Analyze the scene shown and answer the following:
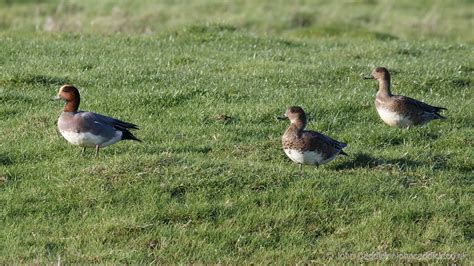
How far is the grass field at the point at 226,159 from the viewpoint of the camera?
9.19 m

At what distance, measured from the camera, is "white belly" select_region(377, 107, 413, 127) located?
1242cm

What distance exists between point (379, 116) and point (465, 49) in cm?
735

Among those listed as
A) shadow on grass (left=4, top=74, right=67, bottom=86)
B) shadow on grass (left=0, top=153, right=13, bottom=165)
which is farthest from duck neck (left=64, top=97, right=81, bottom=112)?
shadow on grass (left=4, top=74, right=67, bottom=86)

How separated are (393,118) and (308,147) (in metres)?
2.42

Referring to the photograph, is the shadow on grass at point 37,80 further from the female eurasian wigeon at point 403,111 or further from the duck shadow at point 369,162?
the duck shadow at point 369,162

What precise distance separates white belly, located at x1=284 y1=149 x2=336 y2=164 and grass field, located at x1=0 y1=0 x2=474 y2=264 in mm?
154

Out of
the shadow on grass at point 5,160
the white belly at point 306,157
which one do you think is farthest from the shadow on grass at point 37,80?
the white belly at point 306,157

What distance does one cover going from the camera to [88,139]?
10594 millimetres

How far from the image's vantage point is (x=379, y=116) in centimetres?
1336

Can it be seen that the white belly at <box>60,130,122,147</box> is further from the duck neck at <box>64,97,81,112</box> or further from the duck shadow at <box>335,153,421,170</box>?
the duck shadow at <box>335,153,421,170</box>

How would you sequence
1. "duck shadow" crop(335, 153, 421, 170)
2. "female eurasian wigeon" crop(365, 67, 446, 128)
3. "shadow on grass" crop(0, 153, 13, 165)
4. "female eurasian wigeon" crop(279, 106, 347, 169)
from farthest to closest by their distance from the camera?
"female eurasian wigeon" crop(365, 67, 446, 128), "duck shadow" crop(335, 153, 421, 170), "shadow on grass" crop(0, 153, 13, 165), "female eurasian wigeon" crop(279, 106, 347, 169)

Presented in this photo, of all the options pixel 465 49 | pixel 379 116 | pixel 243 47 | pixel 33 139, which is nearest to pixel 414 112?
pixel 379 116

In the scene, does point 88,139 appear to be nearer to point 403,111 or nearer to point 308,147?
point 308,147

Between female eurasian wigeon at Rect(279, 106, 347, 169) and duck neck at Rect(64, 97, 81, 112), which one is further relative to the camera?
duck neck at Rect(64, 97, 81, 112)
